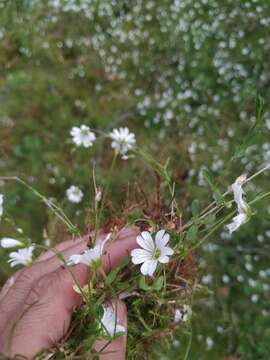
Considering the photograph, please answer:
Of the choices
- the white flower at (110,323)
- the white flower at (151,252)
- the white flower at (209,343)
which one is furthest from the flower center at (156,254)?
the white flower at (209,343)

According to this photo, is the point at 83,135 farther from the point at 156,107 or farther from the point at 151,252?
the point at 156,107

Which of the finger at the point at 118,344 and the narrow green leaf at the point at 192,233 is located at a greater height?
the narrow green leaf at the point at 192,233

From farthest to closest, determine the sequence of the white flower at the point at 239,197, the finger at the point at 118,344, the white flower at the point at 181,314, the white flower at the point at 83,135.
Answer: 1. the white flower at the point at 83,135
2. the white flower at the point at 181,314
3. the finger at the point at 118,344
4. the white flower at the point at 239,197

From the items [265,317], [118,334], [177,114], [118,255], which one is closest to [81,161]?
[177,114]

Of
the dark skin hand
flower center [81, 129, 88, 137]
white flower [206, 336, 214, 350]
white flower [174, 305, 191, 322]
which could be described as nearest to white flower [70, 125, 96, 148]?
flower center [81, 129, 88, 137]

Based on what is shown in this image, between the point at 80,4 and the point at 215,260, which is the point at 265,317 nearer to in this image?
the point at 215,260

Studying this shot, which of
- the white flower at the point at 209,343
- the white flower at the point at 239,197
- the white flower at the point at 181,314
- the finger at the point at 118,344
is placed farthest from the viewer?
the white flower at the point at 209,343

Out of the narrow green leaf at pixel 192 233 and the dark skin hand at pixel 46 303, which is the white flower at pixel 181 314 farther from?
the narrow green leaf at pixel 192 233

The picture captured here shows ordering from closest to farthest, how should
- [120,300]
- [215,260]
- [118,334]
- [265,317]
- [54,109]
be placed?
1. [118,334]
2. [120,300]
3. [265,317]
4. [215,260]
5. [54,109]
